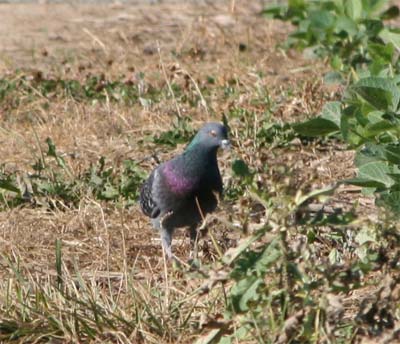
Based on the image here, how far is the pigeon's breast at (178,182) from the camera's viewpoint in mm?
6141

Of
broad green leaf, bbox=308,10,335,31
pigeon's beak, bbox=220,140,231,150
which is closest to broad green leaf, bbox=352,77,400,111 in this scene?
pigeon's beak, bbox=220,140,231,150

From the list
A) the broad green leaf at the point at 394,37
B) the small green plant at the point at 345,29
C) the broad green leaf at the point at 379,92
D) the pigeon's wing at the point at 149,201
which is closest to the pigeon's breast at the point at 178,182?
the pigeon's wing at the point at 149,201

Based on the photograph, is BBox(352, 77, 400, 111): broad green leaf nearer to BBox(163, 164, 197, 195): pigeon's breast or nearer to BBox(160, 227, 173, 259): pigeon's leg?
BBox(163, 164, 197, 195): pigeon's breast

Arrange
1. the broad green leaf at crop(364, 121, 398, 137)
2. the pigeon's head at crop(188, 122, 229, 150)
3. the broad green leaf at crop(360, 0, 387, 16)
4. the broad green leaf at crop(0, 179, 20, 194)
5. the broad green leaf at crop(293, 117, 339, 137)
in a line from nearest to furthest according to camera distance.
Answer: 1. the broad green leaf at crop(364, 121, 398, 137)
2. the broad green leaf at crop(293, 117, 339, 137)
3. the pigeon's head at crop(188, 122, 229, 150)
4. the broad green leaf at crop(0, 179, 20, 194)
5. the broad green leaf at crop(360, 0, 387, 16)

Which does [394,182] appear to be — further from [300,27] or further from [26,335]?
[300,27]

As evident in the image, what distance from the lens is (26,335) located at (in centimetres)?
471

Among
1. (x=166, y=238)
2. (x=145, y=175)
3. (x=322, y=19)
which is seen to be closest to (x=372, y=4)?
(x=322, y=19)

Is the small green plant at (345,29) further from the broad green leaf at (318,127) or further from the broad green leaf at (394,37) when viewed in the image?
the broad green leaf at (318,127)

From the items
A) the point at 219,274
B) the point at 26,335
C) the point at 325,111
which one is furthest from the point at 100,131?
the point at 219,274

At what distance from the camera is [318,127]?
554 centimetres

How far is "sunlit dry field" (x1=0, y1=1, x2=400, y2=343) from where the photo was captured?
4.21 meters

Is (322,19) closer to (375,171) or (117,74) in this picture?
(117,74)

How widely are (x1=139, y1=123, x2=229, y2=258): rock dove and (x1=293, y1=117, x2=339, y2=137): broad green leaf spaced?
70 centimetres

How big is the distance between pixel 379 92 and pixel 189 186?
1324 millimetres
